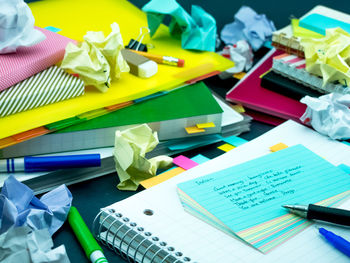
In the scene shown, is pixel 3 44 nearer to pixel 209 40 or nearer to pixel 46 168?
pixel 46 168

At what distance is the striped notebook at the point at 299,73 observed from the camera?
0.98 metres

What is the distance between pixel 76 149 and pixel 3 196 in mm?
175

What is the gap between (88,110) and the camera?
0.88m

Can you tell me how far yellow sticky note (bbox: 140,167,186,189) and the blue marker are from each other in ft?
0.26

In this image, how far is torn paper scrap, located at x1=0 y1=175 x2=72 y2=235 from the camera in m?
0.70

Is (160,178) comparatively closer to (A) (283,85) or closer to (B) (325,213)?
(B) (325,213)

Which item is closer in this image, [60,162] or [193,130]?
[60,162]

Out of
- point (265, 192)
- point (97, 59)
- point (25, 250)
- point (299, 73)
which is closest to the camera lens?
point (25, 250)

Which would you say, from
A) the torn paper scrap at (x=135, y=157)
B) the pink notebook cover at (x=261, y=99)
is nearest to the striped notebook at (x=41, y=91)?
the torn paper scrap at (x=135, y=157)

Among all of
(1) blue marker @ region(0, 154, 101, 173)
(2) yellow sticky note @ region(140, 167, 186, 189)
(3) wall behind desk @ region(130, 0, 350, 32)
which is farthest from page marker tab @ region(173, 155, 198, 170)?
(3) wall behind desk @ region(130, 0, 350, 32)

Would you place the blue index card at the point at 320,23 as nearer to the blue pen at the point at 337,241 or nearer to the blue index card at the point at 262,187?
the blue index card at the point at 262,187

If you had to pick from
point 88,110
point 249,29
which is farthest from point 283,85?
point 88,110

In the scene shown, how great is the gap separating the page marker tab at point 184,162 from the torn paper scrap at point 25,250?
0.26 meters

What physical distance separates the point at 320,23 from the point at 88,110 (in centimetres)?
55
